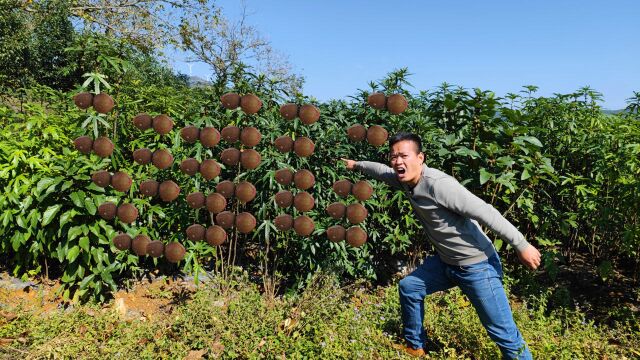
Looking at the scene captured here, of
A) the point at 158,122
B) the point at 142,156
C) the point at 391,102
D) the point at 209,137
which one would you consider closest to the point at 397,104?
the point at 391,102

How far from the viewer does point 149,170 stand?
3.40m

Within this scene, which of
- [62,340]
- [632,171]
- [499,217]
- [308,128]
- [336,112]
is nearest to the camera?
[499,217]

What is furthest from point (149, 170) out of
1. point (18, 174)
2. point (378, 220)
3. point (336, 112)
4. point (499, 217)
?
point (499, 217)

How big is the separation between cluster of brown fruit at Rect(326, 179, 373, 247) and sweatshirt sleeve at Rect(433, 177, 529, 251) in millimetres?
643

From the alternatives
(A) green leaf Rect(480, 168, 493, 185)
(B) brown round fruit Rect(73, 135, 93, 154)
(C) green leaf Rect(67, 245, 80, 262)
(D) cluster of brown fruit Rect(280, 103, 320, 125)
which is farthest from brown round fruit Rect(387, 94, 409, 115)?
(C) green leaf Rect(67, 245, 80, 262)

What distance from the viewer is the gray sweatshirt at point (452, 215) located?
2.26m

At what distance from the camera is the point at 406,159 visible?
231 centimetres

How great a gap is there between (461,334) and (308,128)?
2.01 metres

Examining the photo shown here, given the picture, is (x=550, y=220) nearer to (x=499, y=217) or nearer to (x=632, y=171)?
(x=632, y=171)

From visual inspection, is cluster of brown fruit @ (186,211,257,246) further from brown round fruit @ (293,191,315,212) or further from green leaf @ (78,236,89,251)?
green leaf @ (78,236,89,251)

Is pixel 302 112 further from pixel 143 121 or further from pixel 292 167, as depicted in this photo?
pixel 292 167

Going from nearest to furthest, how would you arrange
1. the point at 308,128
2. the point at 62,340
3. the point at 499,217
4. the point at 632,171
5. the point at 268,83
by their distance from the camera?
the point at 499,217
the point at 62,340
the point at 268,83
the point at 308,128
the point at 632,171

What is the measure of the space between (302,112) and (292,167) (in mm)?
1287

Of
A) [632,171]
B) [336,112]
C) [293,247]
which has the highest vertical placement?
[336,112]
